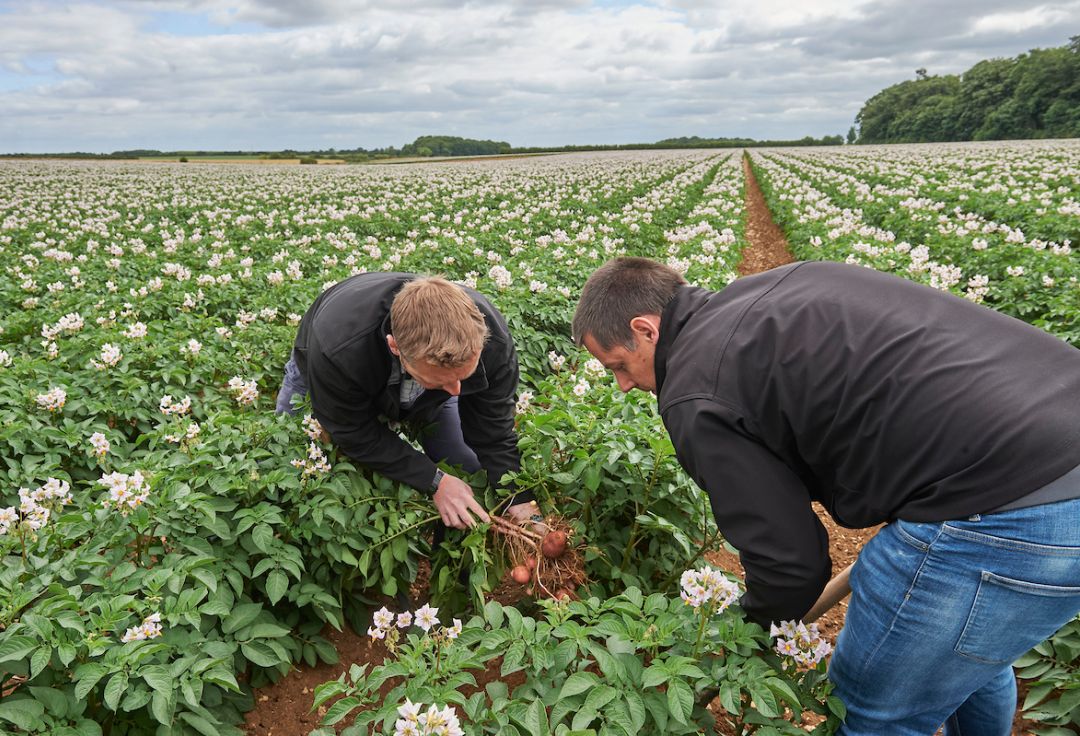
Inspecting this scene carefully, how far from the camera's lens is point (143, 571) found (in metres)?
2.30

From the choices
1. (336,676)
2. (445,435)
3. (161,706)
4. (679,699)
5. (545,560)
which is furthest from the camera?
(445,435)

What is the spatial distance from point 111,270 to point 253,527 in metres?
7.43

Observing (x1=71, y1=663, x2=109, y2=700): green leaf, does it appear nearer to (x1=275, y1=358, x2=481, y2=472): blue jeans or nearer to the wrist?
the wrist

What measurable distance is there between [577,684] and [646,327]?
3.41 ft

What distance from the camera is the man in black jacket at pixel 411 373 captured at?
2482 mm

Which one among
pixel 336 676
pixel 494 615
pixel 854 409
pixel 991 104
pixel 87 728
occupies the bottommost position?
pixel 336 676

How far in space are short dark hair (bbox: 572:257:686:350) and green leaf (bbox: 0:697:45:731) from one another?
1948mm

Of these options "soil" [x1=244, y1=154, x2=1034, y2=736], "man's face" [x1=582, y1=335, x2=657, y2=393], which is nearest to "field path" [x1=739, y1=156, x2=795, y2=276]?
"soil" [x1=244, y1=154, x2=1034, y2=736]

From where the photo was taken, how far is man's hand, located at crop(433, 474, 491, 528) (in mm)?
2895

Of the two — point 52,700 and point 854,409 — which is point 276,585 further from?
point 854,409

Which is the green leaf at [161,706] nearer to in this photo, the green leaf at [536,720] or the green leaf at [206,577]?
the green leaf at [206,577]

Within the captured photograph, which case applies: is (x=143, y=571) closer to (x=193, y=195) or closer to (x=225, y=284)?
(x=225, y=284)

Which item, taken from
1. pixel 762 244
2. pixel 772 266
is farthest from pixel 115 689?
pixel 762 244

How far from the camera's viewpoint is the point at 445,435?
353 cm
